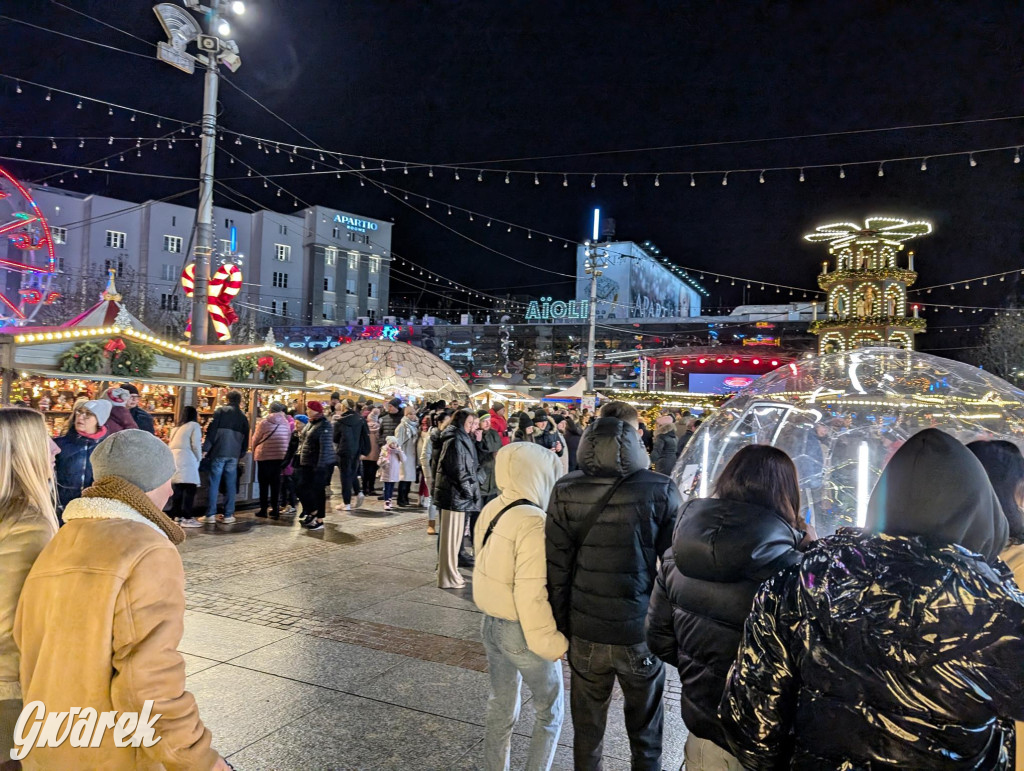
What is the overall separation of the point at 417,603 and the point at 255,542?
11.4 ft

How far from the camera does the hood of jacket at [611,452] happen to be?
315 centimetres

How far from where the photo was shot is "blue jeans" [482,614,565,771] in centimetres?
308

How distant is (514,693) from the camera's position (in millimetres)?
3154

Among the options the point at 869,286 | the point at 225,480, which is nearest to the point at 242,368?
the point at 225,480

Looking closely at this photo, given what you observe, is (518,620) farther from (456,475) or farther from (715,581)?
(456,475)

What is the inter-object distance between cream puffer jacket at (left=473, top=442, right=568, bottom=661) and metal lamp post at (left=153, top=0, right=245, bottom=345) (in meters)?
Answer: 9.54

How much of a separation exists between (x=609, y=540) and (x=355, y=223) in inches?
2619

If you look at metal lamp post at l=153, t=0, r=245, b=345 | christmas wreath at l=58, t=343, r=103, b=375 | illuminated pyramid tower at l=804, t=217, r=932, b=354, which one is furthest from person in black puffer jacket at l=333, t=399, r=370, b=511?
illuminated pyramid tower at l=804, t=217, r=932, b=354

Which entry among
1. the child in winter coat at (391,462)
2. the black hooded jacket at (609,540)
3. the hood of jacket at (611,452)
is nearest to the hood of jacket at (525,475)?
the black hooded jacket at (609,540)

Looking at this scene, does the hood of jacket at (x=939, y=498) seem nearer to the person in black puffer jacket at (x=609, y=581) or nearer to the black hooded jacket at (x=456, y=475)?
the person in black puffer jacket at (x=609, y=581)

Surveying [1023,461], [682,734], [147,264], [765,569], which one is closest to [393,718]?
[682,734]

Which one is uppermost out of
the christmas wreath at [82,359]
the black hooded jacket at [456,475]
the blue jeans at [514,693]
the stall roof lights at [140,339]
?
the stall roof lights at [140,339]

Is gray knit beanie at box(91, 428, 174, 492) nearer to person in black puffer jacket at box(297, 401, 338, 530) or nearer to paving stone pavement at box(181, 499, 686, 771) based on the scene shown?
paving stone pavement at box(181, 499, 686, 771)

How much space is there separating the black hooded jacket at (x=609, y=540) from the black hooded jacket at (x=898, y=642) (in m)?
1.15
